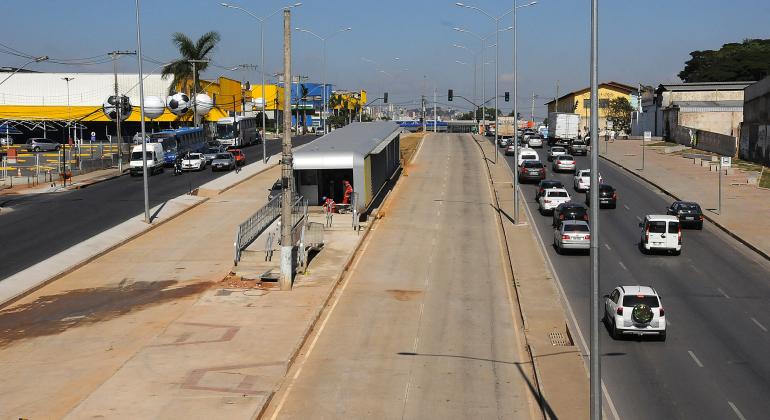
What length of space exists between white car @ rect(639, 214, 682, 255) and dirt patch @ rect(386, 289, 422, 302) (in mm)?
11620

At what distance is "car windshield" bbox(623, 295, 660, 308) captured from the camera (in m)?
24.2

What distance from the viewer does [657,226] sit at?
123ft

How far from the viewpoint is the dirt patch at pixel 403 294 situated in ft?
99.3

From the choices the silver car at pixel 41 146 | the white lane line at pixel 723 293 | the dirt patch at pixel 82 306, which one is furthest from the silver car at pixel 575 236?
the silver car at pixel 41 146

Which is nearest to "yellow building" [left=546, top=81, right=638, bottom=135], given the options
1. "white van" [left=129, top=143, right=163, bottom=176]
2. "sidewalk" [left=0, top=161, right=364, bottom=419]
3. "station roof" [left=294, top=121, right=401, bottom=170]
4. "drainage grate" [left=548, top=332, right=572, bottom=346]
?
"white van" [left=129, top=143, right=163, bottom=176]

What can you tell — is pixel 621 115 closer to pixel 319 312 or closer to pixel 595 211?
pixel 319 312

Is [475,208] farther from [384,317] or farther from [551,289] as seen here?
[384,317]

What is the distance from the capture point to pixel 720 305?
29.0 m

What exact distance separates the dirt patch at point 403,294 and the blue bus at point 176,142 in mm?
46132

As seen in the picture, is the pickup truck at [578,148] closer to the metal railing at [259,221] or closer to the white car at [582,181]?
the white car at [582,181]

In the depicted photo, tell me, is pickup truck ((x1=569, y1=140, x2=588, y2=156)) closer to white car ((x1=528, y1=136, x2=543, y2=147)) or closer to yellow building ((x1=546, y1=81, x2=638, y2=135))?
white car ((x1=528, y1=136, x2=543, y2=147))

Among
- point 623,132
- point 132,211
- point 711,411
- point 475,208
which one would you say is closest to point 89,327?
point 711,411

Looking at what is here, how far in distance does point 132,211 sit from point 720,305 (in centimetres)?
3167

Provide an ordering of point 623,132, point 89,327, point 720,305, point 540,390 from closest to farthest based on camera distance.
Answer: point 540,390
point 89,327
point 720,305
point 623,132
